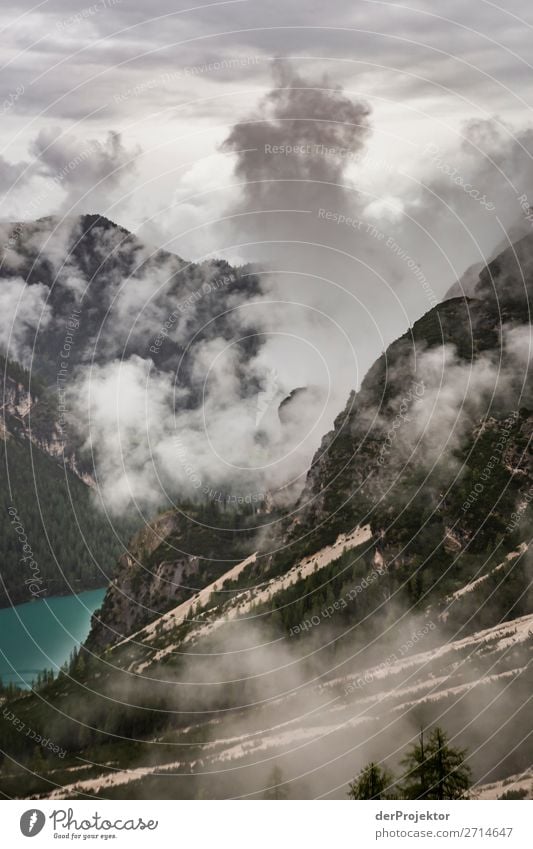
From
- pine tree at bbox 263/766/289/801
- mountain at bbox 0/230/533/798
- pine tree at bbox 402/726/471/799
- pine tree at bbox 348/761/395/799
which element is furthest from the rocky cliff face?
pine tree at bbox 348/761/395/799

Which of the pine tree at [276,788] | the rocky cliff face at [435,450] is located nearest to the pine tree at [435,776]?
the pine tree at [276,788]

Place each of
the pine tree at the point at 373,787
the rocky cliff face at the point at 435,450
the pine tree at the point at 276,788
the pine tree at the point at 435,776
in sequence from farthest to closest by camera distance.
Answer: the rocky cliff face at the point at 435,450, the pine tree at the point at 276,788, the pine tree at the point at 373,787, the pine tree at the point at 435,776

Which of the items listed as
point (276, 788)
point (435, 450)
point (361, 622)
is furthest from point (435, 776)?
point (435, 450)

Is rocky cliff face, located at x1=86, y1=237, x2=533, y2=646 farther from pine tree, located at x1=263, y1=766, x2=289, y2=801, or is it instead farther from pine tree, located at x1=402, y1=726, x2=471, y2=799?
pine tree, located at x1=402, y1=726, x2=471, y2=799

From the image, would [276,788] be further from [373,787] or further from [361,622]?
[361,622]

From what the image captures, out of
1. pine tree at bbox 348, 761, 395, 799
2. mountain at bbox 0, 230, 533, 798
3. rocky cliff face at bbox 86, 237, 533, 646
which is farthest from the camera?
rocky cliff face at bbox 86, 237, 533, 646

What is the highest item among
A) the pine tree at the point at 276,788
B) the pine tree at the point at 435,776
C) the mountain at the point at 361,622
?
the mountain at the point at 361,622

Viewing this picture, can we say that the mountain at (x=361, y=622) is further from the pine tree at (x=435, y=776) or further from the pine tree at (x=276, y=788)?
the pine tree at (x=435, y=776)
